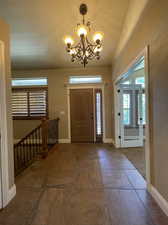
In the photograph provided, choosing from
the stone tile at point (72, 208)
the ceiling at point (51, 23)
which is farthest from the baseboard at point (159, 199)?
the ceiling at point (51, 23)

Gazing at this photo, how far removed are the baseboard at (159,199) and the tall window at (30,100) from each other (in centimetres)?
464

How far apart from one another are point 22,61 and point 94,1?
3.24 m

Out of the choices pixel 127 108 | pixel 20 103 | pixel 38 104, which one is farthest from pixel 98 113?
pixel 20 103

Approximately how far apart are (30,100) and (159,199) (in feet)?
17.4

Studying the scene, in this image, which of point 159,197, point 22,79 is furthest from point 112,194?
point 22,79

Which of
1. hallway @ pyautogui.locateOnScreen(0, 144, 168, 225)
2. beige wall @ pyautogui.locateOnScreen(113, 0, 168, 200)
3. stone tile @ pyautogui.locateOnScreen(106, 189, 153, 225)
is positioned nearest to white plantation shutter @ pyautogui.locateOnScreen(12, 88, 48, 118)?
hallway @ pyautogui.locateOnScreen(0, 144, 168, 225)

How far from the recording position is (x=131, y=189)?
101 inches

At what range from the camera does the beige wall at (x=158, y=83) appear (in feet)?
6.19

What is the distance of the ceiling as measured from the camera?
3266 mm

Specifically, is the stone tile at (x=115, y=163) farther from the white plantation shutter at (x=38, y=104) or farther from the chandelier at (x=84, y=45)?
the white plantation shutter at (x=38, y=104)

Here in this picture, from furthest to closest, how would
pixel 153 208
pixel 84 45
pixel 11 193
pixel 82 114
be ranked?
1. pixel 82 114
2. pixel 84 45
3. pixel 11 193
4. pixel 153 208

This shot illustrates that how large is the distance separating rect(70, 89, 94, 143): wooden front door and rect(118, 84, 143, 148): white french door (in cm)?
129

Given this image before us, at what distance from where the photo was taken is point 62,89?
19.7ft

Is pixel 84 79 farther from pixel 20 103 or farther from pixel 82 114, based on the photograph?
pixel 20 103
